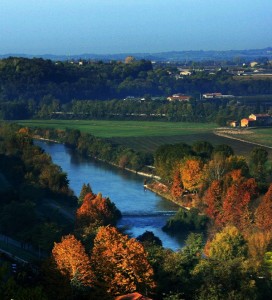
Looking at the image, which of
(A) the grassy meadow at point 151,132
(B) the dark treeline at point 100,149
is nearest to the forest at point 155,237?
(B) the dark treeline at point 100,149

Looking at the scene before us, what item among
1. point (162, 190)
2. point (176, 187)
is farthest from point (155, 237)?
point (162, 190)

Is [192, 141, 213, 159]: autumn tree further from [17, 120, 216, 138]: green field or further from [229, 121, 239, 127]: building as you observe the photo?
[229, 121, 239, 127]: building

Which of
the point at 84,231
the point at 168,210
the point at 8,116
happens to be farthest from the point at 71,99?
the point at 84,231

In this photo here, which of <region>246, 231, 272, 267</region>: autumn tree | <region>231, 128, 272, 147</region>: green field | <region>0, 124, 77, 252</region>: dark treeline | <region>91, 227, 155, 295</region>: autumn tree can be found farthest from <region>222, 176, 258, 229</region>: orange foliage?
<region>231, 128, 272, 147</region>: green field

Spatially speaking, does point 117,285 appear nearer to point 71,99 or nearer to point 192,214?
point 192,214

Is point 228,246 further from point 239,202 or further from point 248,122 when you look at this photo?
point 248,122

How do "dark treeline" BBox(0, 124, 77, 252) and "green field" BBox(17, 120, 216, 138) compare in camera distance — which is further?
"green field" BBox(17, 120, 216, 138)
